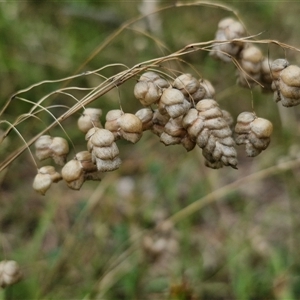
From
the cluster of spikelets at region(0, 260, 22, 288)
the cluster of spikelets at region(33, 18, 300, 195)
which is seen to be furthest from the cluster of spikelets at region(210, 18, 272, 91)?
the cluster of spikelets at region(0, 260, 22, 288)

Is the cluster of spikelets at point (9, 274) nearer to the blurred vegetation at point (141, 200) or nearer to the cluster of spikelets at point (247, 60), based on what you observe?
the blurred vegetation at point (141, 200)

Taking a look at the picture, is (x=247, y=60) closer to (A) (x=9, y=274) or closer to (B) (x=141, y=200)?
(A) (x=9, y=274)

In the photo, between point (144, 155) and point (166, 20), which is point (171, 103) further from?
point (166, 20)

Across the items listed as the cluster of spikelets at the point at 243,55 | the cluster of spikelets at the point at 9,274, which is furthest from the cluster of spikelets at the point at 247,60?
the cluster of spikelets at the point at 9,274

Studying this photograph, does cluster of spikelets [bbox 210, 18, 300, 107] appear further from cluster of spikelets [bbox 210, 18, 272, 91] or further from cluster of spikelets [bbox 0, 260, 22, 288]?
cluster of spikelets [bbox 0, 260, 22, 288]

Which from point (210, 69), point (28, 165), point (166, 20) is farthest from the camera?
point (166, 20)

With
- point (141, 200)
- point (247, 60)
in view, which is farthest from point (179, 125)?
point (141, 200)

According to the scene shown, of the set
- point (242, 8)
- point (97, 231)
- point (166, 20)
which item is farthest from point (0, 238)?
point (242, 8)
